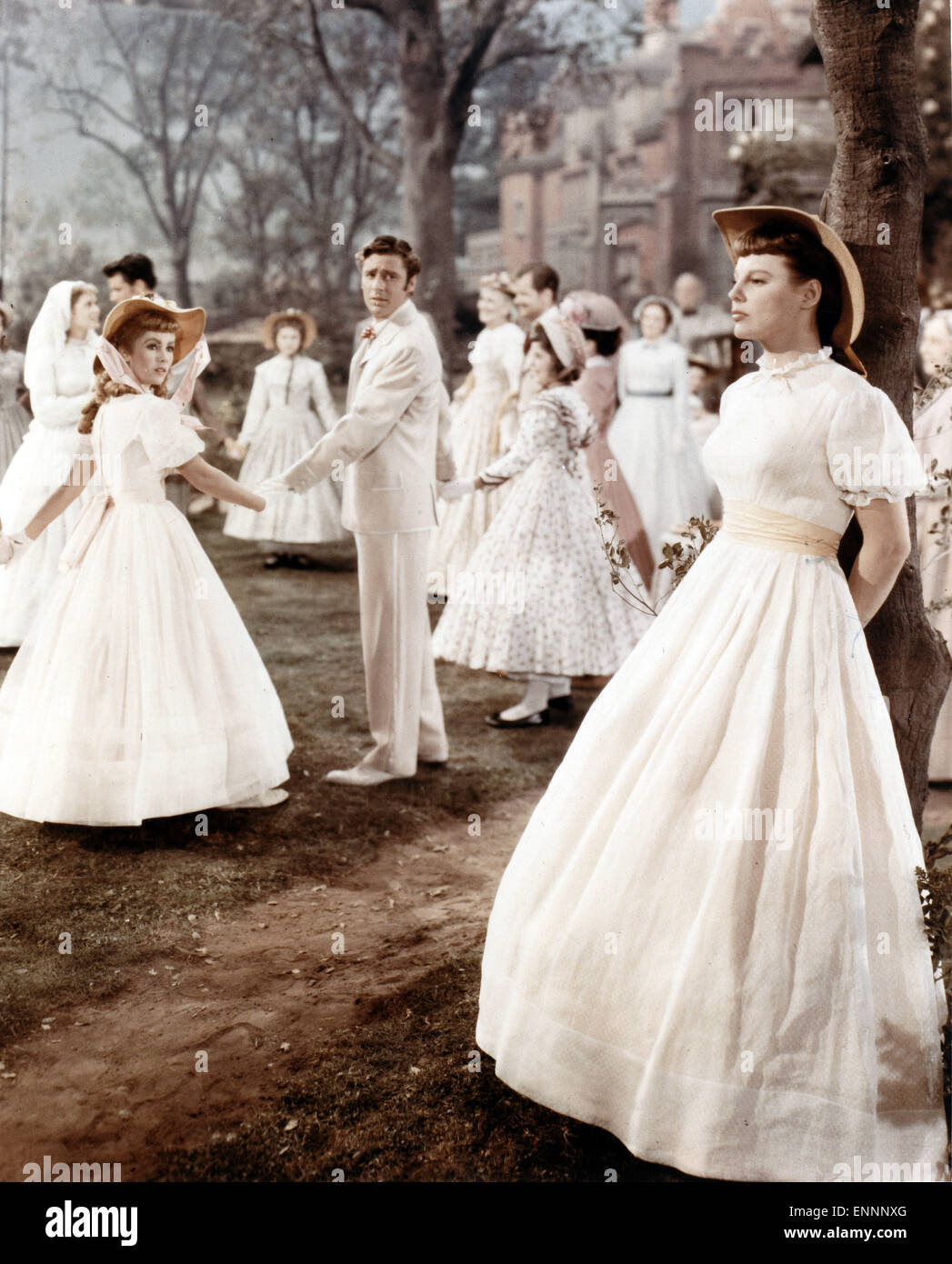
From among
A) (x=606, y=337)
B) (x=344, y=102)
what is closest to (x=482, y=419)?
(x=606, y=337)

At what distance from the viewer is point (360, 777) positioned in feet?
14.3

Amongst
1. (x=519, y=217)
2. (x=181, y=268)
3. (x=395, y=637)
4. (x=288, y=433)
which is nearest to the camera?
(x=395, y=637)

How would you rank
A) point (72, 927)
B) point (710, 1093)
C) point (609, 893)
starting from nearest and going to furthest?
point (710, 1093)
point (609, 893)
point (72, 927)

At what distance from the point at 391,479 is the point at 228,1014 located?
6.19 feet

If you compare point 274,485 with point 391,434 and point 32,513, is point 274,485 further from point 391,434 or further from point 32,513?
point 32,513

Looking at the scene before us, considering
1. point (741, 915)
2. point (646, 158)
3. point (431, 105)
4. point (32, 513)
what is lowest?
point (741, 915)

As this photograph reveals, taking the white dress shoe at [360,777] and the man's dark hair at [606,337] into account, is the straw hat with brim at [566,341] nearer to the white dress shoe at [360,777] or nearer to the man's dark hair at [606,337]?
the man's dark hair at [606,337]

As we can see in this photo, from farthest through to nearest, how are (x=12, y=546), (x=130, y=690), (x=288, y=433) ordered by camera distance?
(x=288, y=433), (x=130, y=690), (x=12, y=546)

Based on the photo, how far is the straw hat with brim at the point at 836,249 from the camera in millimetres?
2318

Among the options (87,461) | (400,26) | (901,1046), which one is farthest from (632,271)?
(901,1046)

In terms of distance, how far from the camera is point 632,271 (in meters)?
8.24

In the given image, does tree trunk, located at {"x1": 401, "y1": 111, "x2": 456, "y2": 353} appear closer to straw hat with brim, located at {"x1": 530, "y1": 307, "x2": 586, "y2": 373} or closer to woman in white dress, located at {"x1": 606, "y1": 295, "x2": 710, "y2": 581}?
woman in white dress, located at {"x1": 606, "y1": 295, "x2": 710, "y2": 581}
